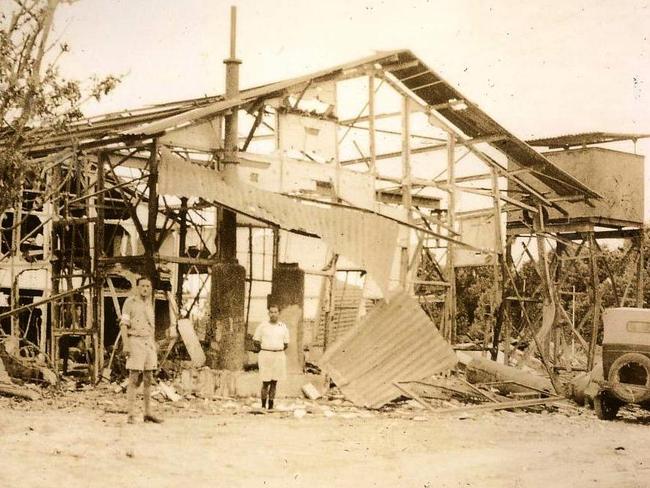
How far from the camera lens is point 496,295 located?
18.8 m

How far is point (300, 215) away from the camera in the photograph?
13523 millimetres

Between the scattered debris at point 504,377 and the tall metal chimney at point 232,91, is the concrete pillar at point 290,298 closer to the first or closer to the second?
the tall metal chimney at point 232,91

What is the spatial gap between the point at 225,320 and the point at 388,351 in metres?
3.04

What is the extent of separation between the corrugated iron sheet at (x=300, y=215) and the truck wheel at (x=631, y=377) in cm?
404

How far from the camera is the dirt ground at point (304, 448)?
757cm

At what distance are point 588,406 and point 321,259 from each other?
963cm

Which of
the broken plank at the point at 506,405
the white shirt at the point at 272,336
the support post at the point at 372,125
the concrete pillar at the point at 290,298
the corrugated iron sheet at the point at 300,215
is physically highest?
the support post at the point at 372,125

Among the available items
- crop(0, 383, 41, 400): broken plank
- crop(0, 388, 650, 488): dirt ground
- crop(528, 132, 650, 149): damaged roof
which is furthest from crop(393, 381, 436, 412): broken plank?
crop(528, 132, 650, 149): damaged roof

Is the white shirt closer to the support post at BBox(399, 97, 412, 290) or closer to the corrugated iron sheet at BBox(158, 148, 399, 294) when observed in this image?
the corrugated iron sheet at BBox(158, 148, 399, 294)

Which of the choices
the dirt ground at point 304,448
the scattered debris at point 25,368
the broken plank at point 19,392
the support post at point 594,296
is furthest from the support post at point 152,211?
the support post at point 594,296

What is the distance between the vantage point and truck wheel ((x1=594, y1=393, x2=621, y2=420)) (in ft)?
42.6

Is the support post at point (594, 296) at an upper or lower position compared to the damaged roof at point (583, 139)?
lower

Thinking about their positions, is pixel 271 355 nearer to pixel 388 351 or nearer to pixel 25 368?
pixel 388 351

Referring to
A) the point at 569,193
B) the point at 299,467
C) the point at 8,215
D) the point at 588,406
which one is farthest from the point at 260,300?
the point at 299,467
